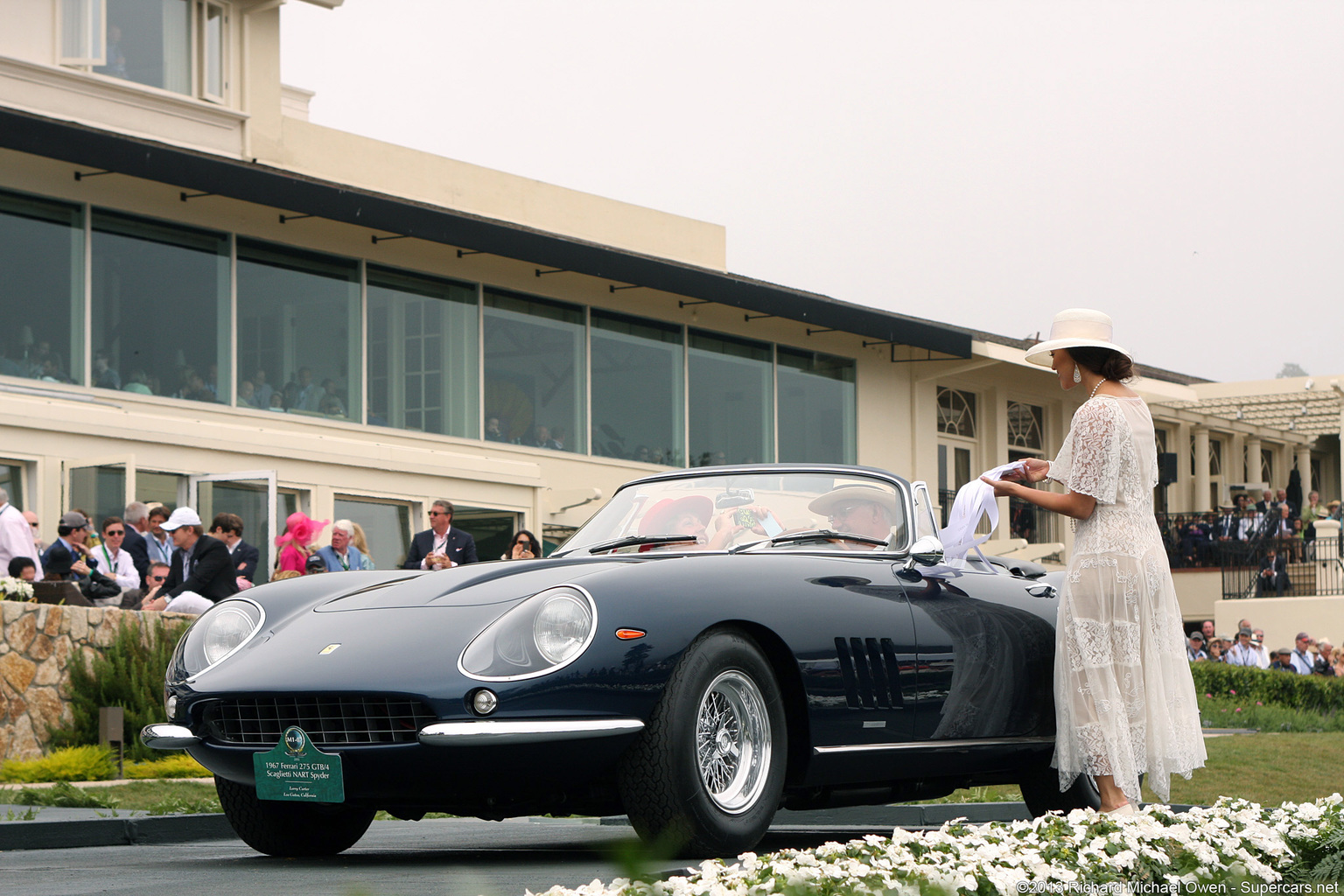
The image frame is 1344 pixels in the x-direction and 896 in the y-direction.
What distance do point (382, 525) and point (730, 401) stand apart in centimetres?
790

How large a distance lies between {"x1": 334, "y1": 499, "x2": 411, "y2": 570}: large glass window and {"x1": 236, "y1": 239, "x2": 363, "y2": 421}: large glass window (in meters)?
1.37

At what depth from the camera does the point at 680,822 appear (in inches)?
215

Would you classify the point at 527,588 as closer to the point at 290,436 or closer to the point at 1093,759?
the point at 1093,759

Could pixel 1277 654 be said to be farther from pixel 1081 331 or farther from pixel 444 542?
pixel 1081 331

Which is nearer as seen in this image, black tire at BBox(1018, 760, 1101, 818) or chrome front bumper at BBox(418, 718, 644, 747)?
chrome front bumper at BBox(418, 718, 644, 747)

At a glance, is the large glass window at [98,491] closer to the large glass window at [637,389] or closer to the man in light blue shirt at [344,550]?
the man in light blue shirt at [344,550]

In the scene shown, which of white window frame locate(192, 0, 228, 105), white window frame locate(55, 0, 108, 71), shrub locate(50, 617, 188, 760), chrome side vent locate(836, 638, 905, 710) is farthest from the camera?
white window frame locate(192, 0, 228, 105)

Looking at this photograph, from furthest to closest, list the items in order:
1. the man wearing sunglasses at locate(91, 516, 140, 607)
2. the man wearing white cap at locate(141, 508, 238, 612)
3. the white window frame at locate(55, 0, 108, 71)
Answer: the white window frame at locate(55, 0, 108, 71) → the man wearing sunglasses at locate(91, 516, 140, 607) → the man wearing white cap at locate(141, 508, 238, 612)

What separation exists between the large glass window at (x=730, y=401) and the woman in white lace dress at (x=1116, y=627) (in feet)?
63.5

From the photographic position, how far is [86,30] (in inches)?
778

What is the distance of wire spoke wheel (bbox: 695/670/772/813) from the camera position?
224 inches

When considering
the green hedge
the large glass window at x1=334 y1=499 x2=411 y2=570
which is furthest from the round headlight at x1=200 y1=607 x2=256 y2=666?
the green hedge

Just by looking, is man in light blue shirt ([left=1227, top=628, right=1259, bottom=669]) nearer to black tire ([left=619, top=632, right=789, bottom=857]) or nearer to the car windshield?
the car windshield

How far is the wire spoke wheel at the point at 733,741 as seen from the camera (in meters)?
5.69
